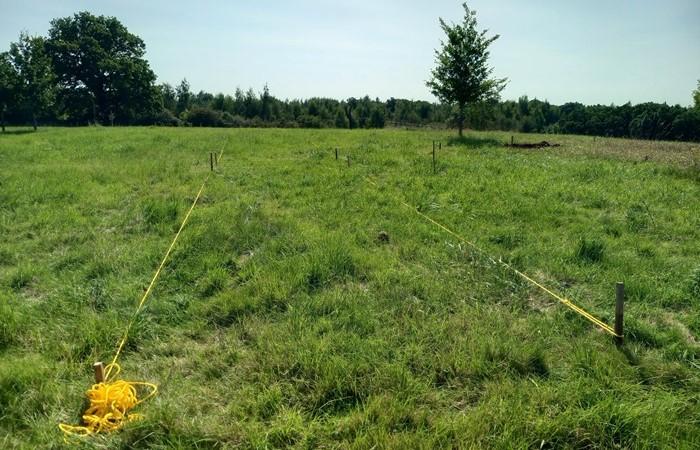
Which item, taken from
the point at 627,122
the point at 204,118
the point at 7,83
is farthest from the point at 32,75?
the point at 627,122

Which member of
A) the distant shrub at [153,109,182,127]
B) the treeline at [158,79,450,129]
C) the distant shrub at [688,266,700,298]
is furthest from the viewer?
the treeline at [158,79,450,129]

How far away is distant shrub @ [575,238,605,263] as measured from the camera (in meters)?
6.15

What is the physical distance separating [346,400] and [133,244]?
506 centimetres

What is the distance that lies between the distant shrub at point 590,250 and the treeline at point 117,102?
2139 cm

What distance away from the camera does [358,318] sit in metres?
4.42

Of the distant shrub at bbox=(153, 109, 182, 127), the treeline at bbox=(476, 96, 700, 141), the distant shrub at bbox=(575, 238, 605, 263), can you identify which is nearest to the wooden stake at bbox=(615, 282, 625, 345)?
the distant shrub at bbox=(575, 238, 605, 263)

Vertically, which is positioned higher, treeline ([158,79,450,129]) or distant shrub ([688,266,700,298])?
treeline ([158,79,450,129])

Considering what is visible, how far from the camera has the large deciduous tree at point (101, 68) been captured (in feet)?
162

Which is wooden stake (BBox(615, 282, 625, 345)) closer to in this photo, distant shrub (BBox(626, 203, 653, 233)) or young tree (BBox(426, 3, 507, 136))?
distant shrub (BBox(626, 203, 653, 233))

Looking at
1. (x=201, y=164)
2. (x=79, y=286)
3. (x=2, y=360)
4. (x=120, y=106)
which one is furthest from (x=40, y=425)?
(x=120, y=106)

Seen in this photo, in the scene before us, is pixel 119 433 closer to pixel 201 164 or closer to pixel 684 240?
pixel 684 240

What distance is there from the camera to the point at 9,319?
14.7 ft

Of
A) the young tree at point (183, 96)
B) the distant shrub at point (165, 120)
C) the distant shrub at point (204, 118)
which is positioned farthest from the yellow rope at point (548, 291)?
the young tree at point (183, 96)

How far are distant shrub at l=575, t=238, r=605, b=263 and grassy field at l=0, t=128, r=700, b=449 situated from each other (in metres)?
0.03
